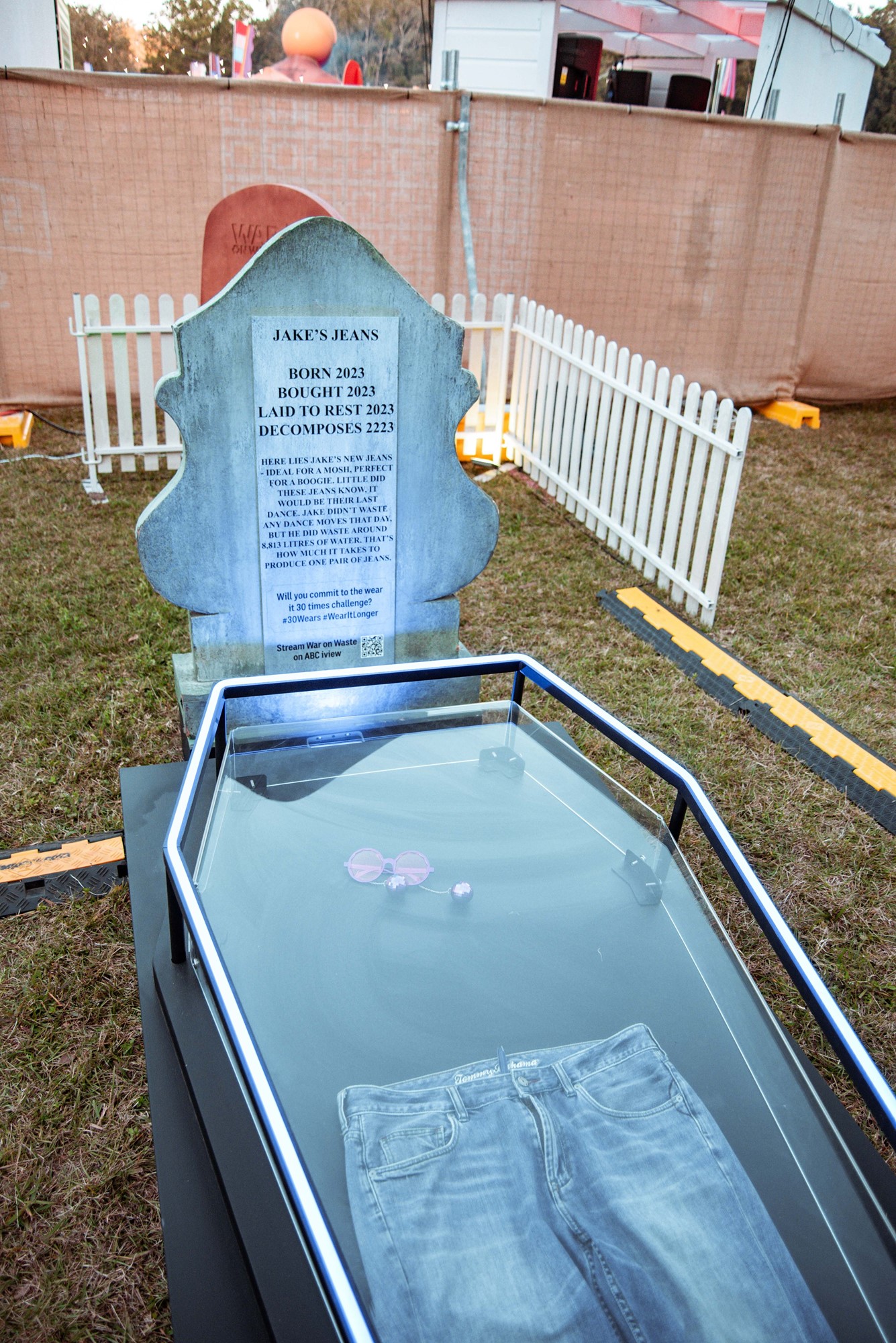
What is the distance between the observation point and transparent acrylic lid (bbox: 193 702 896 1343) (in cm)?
171

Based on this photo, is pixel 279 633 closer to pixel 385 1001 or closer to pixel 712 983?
pixel 385 1001

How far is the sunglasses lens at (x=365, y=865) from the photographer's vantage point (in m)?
2.42

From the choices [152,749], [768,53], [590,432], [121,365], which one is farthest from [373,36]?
[152,749]

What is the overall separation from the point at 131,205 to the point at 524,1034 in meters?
7.63

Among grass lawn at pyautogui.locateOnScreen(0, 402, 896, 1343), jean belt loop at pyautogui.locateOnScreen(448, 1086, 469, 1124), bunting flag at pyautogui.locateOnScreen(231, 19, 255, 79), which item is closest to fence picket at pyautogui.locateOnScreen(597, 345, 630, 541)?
grass lawn at pyautogui.locateOnScreen(0, 402, 896, 1343)

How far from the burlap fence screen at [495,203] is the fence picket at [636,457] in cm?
325

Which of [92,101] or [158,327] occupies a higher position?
[92,101]

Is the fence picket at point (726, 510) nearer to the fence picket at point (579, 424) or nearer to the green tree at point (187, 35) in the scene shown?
the fence picket at point (579, 424)

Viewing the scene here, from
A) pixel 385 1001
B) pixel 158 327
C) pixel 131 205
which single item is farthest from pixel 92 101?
pixel 385 1001

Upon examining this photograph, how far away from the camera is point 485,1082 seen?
1780mm

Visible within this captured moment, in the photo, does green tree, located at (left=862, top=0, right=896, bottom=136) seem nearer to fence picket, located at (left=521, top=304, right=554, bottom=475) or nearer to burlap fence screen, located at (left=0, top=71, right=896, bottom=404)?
burlap fence screen, located at (left=0, top=71, right=896, bottom=404)

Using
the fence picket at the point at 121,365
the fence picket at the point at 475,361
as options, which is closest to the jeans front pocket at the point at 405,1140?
the fence picket at the point at 475,361

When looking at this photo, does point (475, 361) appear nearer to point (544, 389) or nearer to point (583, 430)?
point (544, 389)

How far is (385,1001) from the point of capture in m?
2.05
